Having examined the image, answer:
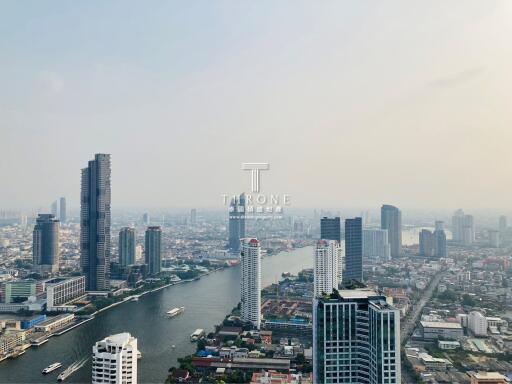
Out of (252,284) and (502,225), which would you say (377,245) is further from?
(252,284)

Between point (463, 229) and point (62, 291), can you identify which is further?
point (463, 229)

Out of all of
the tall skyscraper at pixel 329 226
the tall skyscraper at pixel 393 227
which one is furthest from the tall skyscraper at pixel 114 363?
the tall skyscraper at pixel 393 227

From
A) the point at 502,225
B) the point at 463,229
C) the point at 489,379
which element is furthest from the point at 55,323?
the point at 463,229

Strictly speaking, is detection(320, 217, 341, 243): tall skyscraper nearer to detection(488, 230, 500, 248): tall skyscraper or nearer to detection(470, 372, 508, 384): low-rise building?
detection(488, 230, 500, 248): tall skyscraper

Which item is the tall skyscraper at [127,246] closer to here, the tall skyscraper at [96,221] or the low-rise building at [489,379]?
the tall skyscraper at [96,221]

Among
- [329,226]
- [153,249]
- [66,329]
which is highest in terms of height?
[329,226]

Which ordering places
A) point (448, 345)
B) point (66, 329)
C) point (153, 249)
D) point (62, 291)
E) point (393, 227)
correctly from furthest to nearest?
point (393, 227) < point (153, 249) < point (62, 291) < point (66, 329) < point (448, 345)

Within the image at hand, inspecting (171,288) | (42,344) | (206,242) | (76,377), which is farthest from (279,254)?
(76,377)
